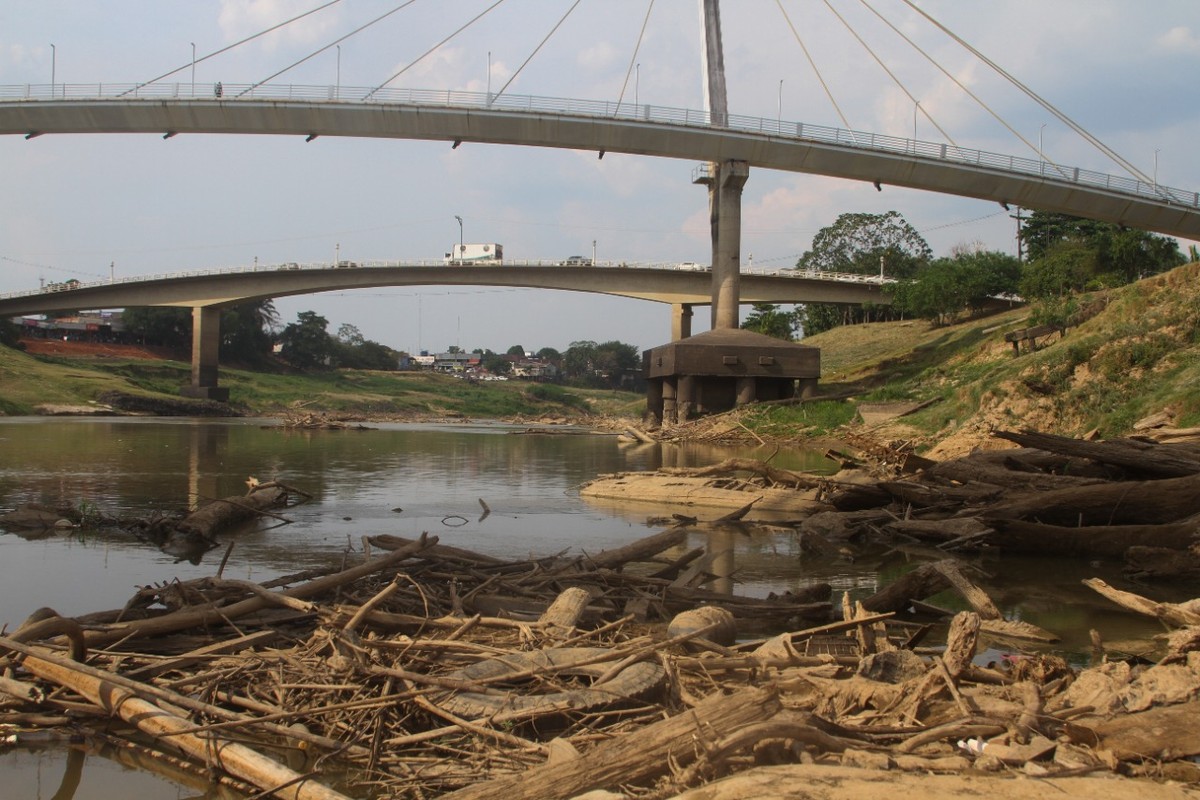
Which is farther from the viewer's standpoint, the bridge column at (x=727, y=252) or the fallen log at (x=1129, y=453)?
the bridge column at (x=727, y=252)

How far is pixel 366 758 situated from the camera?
4.53 metres

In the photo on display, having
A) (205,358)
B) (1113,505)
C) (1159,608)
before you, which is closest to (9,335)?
(205,358)

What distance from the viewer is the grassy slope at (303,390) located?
6400 cm

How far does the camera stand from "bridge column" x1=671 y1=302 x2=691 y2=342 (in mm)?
69812

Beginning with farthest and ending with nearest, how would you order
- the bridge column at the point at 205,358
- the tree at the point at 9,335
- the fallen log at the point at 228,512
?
the tree at the point at 9,335 → the bridge column at the point at 205,358 → the fallen log at the point at 228,512

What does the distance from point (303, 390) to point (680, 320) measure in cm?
3585

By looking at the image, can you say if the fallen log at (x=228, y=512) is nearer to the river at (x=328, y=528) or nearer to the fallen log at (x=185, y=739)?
the river at (x=328, y=528)

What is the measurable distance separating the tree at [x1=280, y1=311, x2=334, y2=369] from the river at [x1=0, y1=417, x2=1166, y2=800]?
74.2 metres

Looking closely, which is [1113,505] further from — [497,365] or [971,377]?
[497,365]

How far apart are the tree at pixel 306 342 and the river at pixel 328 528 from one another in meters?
74.2

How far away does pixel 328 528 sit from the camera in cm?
1311

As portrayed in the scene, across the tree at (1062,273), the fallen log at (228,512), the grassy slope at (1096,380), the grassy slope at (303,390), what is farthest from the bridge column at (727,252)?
the fallen log at (228,512)

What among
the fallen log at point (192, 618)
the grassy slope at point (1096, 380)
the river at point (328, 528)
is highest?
the grassy slope at point (1096, 380)

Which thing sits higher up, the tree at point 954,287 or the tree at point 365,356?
the tree at point 954,287
